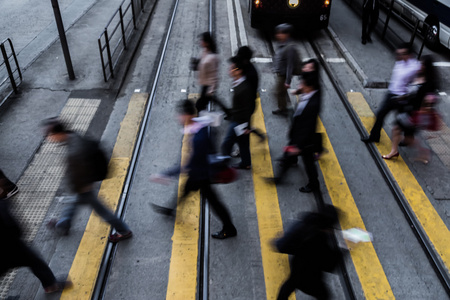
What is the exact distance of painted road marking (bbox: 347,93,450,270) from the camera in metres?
4.72

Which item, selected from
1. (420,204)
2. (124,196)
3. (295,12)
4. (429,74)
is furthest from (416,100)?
(295,12)

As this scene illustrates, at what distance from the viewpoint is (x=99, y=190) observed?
546cm

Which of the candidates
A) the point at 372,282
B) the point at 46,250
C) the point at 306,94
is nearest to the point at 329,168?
the point at 306,94

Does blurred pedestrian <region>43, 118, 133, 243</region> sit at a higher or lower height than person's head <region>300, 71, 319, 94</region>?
lower

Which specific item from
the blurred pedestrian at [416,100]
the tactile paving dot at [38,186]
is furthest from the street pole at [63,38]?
the blurred pedestrian at [416,100]

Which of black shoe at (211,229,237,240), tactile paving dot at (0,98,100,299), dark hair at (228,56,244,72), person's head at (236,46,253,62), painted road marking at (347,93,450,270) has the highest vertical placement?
person's head at (236,46,253,62)

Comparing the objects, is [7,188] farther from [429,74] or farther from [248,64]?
[429,74]

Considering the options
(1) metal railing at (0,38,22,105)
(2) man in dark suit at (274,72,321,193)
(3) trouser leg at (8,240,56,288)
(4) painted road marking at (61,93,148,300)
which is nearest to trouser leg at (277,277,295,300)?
(2) man in dark suit at (274,72,321,193)

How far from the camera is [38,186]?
18.1 ft

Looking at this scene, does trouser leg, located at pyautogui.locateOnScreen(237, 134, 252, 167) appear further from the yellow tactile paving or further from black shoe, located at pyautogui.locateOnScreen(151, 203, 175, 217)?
black shoe, located at pyautogui.locateOnScreen(151, 203, 175, 217)

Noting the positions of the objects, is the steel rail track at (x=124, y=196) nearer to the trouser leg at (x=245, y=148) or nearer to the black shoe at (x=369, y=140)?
the trouser leg at (x=245, y=148)

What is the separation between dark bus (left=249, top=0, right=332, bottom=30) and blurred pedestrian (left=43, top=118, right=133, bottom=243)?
24.6 ft

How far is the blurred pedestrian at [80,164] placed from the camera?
156 inches

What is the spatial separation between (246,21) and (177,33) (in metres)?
2.38
